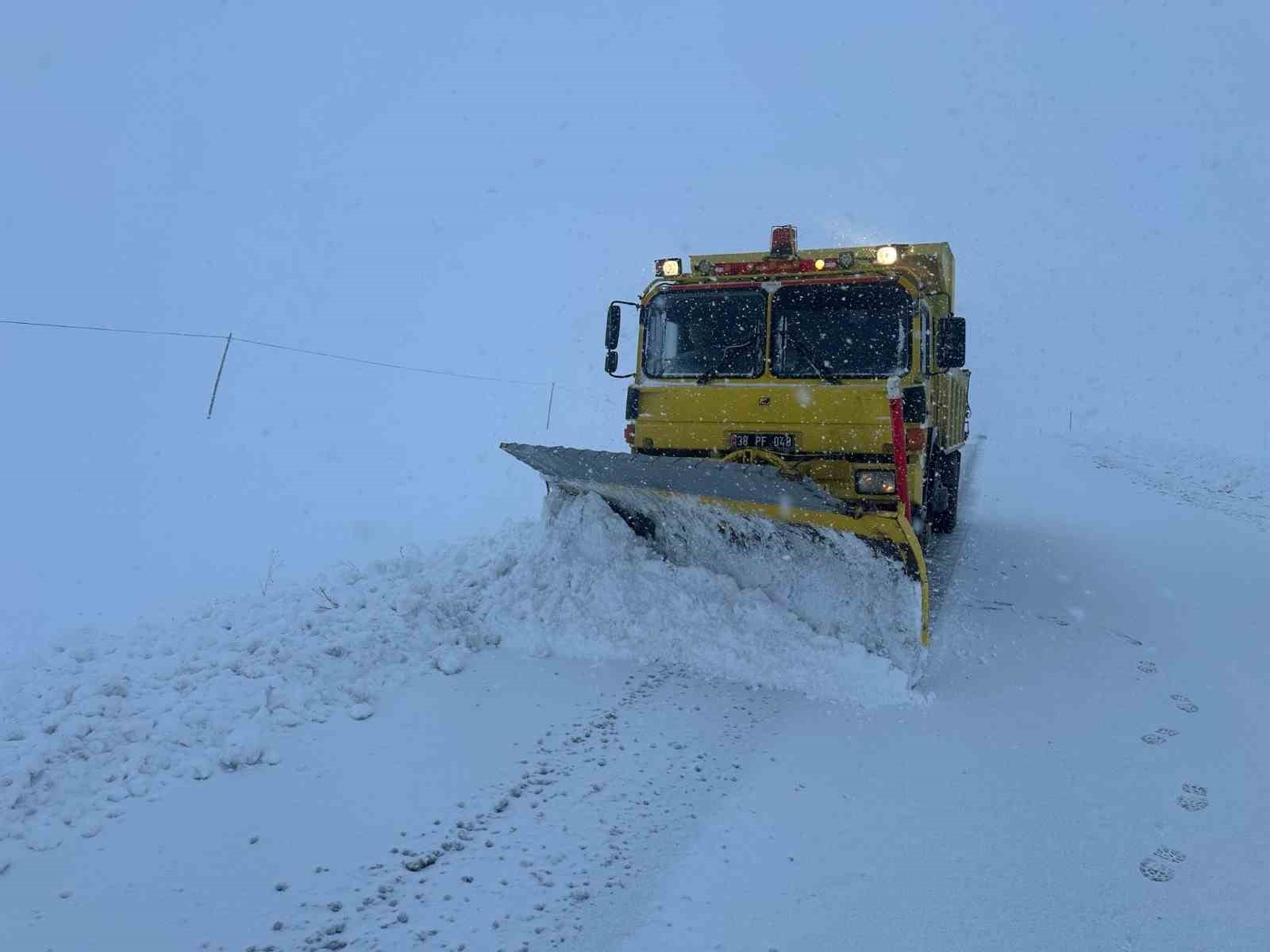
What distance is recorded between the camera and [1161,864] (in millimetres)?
2973

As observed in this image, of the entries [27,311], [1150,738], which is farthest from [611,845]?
[27,311]

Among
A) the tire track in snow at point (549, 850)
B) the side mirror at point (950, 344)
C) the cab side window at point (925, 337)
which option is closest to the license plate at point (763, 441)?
the cab side window at point (925, 337)

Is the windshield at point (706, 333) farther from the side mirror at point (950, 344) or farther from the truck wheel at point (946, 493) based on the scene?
the truck wheel at point (946, 493)

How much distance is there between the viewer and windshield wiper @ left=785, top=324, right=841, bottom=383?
6.08m

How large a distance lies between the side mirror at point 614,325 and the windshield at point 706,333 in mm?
280

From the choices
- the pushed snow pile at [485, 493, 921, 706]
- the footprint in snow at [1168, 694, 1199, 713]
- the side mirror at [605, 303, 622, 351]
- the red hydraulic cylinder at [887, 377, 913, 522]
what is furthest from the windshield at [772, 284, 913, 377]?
the footprint in snow at [1168, 694, 1199, 713]

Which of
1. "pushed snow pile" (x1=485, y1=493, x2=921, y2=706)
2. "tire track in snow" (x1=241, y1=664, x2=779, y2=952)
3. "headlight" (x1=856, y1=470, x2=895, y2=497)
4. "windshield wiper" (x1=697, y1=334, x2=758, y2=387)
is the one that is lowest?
"tire track in snow" (x1=241, y1=664, x2=779, y2=952)

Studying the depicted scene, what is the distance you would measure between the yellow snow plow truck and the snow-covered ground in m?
0.36

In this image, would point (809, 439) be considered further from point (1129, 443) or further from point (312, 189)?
point (312, 189)

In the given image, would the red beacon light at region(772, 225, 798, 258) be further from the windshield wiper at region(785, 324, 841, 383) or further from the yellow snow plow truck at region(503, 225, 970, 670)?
the windshield wiper at region(785, 324, 841, 383)

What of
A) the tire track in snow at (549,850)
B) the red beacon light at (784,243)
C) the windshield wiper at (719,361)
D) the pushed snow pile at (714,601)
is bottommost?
the tire track in snow at (549,850)

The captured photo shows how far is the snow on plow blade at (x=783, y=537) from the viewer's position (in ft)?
15.0

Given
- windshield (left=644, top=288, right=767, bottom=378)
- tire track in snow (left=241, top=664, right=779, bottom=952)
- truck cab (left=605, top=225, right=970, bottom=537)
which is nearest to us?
tire track in snow (left=241, top=664, right=779, bottom=952)

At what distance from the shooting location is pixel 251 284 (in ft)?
94.7
